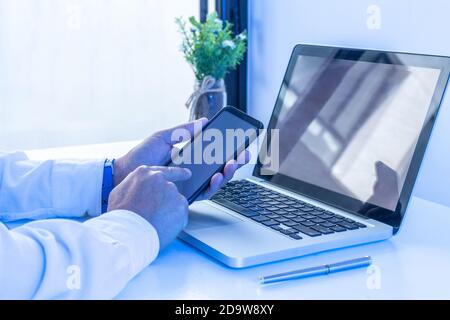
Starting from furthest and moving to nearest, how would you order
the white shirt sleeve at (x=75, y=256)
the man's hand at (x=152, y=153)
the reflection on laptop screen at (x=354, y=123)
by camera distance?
the man's hand at (x=152, y=153)
the reflection on laptop screen at (x=354, y=123)
the white shirt sleeve at (x=75, y=256)

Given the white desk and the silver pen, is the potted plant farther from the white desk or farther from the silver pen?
the silver pen

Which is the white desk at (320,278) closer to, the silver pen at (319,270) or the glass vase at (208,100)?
the silver pen at (319,270)

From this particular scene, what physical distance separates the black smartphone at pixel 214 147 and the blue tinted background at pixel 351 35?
0.26 meters

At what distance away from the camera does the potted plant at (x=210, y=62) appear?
148 cm

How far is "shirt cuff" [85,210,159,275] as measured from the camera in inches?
28.8

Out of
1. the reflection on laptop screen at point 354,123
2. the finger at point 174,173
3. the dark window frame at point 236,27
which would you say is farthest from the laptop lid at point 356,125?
the dark window frame at point 236,27

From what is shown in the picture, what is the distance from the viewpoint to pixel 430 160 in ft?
3.66

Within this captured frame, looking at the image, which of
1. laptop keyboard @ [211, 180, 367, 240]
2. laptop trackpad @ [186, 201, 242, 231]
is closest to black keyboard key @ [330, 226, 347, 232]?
laptop keyboard @ [211, 180, 367, 240]

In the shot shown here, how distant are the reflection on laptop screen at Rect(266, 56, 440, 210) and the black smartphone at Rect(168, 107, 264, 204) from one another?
136 millimetres

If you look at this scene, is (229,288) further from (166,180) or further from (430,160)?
(430,160)

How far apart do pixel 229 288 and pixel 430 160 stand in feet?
1.77

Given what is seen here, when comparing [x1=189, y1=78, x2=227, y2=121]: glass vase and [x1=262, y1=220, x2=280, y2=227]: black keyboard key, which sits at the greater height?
[x1=189, y1=78, x2=227, y2=121]: glass vase

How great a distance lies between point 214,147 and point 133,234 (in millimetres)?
254

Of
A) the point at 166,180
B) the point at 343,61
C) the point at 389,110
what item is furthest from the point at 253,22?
the point at 166,180
